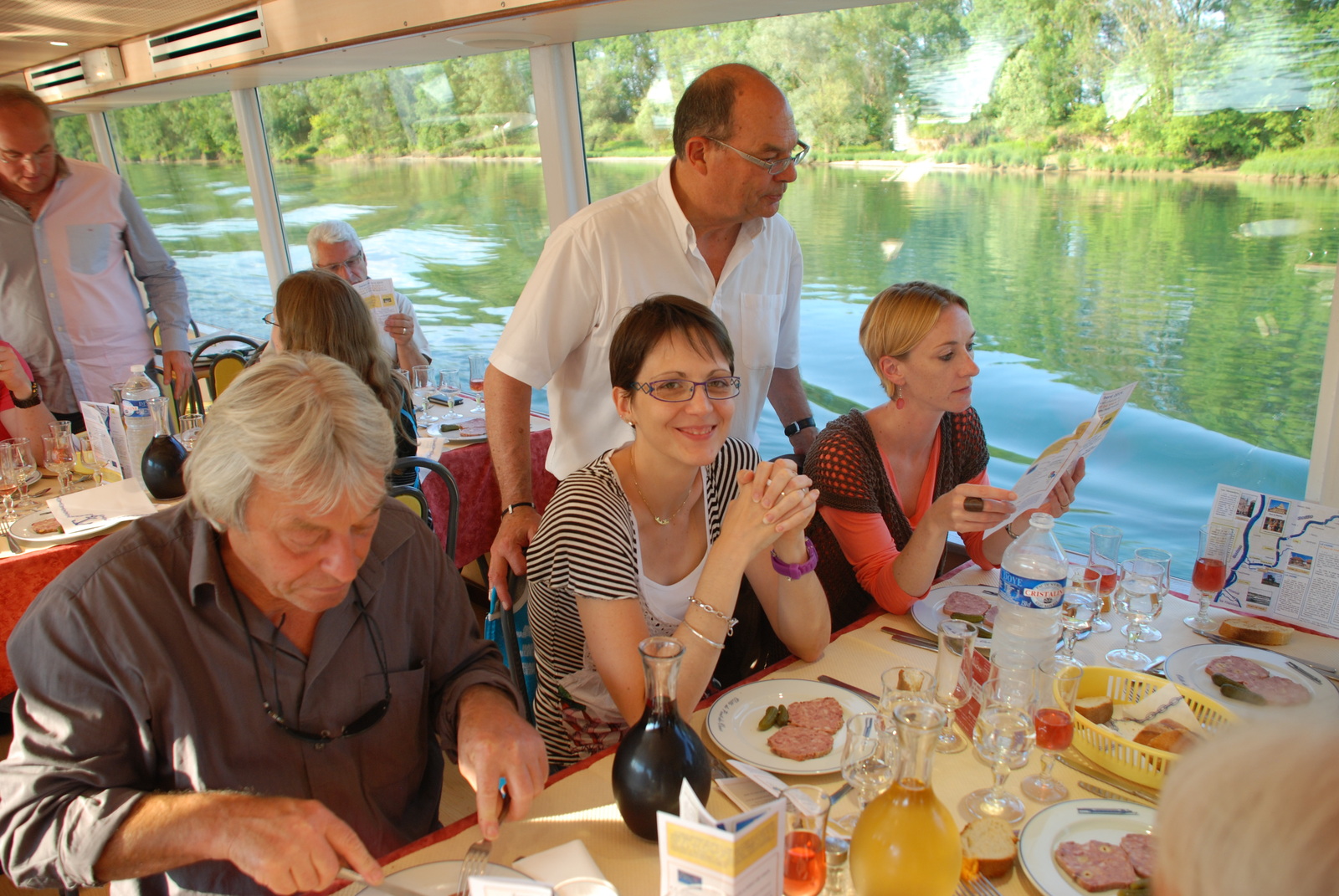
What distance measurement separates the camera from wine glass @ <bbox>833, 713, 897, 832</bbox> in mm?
1199

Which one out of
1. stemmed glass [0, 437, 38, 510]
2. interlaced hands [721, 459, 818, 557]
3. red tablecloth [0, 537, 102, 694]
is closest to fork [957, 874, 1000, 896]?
interlaced hands [721, 459, 818, 557]

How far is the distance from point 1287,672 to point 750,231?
70.7 inches

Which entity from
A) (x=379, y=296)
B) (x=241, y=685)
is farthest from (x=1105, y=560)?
(x=379, y=296)

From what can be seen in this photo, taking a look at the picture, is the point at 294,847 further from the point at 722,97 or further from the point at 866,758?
the point at 722,97

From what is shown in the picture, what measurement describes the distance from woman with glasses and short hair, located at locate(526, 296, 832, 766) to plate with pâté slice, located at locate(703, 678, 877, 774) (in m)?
0.09

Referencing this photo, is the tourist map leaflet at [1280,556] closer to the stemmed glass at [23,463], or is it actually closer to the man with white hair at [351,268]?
the stemmed glass at [23,463]

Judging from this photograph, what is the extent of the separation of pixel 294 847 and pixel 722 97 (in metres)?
2.08

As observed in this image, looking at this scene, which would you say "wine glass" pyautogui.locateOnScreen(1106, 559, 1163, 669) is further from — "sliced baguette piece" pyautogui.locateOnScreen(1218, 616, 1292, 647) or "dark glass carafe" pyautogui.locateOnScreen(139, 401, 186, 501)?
"dark glass carafe" pyautogui.locateOnScreen(139, 401, 186, 501)

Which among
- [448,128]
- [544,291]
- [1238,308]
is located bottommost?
[1238,308]

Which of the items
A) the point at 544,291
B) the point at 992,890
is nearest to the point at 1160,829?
the point at 992,890

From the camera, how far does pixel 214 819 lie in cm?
115

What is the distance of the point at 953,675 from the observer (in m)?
1.48

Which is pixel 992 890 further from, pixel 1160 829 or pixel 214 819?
pixel 214 819

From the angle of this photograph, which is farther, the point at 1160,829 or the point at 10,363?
the point at 10,363
